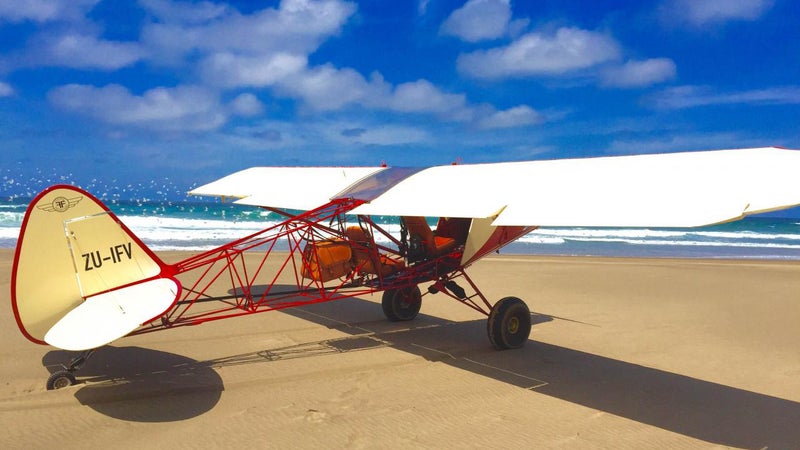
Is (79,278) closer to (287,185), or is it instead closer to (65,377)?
(65,377)

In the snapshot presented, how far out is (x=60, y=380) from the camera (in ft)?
17.1

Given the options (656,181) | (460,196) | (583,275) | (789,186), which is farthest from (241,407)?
(583,275)

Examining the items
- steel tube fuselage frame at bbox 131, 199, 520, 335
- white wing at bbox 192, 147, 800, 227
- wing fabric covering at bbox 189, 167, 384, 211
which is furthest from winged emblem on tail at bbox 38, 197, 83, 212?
wing fabric covering at bbox 189, 167, 384, 211

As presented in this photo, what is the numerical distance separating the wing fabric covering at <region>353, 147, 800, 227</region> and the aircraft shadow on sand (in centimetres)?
192

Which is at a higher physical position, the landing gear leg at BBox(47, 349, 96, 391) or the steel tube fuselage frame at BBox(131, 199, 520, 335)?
the steel tube fuselage frame at BBox(131, 199, 520, 335)

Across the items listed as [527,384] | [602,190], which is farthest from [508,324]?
[602,190]

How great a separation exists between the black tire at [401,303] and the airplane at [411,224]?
865 millimetres

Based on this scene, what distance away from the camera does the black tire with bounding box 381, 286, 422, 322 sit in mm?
8922

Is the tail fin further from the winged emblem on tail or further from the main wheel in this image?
the main wheel

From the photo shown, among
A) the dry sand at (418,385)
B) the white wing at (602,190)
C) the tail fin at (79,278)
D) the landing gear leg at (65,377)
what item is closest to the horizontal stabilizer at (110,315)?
the tail fin at (79,278)

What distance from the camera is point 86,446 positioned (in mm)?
4203

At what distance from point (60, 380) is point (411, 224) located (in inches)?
181

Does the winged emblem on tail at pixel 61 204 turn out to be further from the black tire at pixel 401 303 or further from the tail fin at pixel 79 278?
the black tire at pixel 401 303

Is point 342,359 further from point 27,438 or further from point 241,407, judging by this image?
point 27,438
